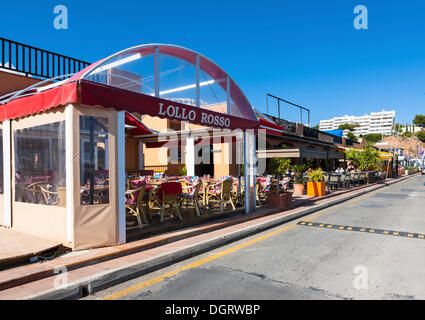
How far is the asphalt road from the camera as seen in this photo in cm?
354

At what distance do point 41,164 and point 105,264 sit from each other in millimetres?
2420

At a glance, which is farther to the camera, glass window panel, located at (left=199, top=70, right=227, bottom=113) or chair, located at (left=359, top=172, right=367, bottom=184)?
chair, located at (left=359, top=172, right=367, bottom=184)

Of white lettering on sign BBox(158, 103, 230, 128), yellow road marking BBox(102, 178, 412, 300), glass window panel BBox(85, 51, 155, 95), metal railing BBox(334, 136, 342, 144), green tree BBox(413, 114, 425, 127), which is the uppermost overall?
green tree BBox(413, 114, 425, 127)

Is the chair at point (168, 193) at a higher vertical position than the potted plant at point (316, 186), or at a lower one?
higher

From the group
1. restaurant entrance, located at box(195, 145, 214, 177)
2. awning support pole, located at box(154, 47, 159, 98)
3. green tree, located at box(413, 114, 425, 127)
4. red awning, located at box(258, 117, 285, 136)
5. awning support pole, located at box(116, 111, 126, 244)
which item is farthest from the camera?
green tree, located at box(413, 114, 425, 127)

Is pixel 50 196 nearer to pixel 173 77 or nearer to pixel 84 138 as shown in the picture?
pixel 84 138

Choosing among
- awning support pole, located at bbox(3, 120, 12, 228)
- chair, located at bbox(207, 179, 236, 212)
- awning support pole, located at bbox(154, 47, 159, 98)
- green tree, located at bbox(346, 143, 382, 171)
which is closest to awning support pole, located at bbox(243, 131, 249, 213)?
chair, located at bbox(207, 179, 236, 212)

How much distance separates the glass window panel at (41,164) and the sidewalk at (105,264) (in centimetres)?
119

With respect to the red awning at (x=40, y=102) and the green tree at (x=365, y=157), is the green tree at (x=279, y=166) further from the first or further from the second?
the green tree at (x=365, y=157)

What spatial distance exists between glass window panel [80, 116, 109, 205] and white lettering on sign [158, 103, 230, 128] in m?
1.32

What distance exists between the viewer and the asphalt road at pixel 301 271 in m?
3.54

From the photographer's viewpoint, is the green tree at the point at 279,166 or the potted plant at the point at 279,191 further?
the green tree at the point at 279,166

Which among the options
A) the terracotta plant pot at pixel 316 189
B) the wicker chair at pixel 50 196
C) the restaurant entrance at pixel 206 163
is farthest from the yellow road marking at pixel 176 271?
the restaurant entrance at pixel 206 163

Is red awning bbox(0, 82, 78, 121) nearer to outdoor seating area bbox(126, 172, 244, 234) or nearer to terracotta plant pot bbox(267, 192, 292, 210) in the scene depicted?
outdoor seating area bbox(126, 172, 244, 234)
